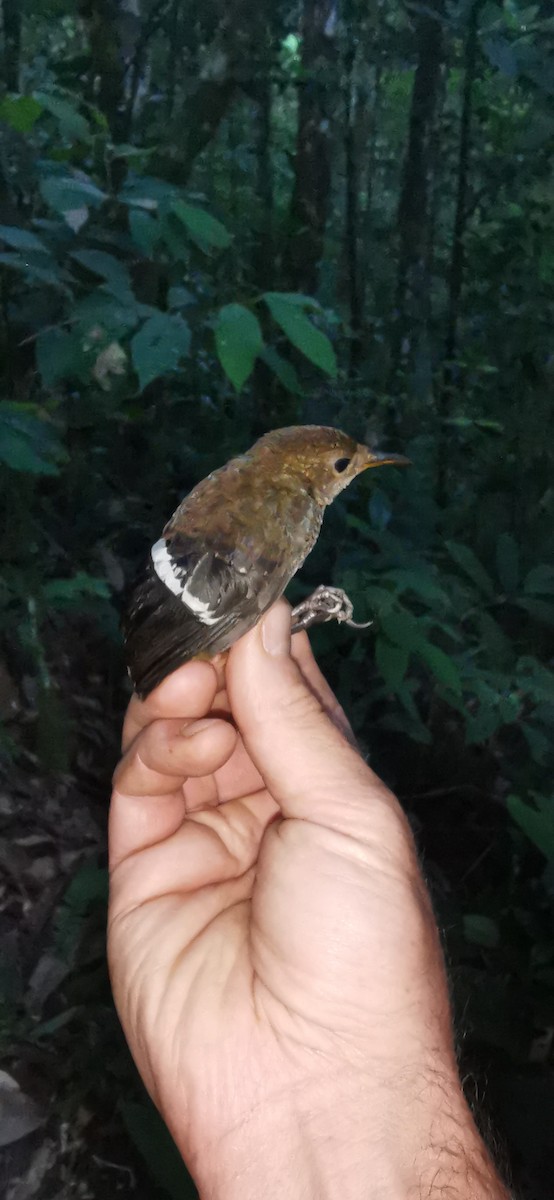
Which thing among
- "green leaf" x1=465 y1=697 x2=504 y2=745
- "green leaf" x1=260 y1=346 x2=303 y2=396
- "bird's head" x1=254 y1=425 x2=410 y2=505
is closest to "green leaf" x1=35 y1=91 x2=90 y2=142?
"green leaf" x1=260 y1=346 x2=303 y2=396

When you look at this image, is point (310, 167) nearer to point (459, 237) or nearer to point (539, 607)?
point (459, 237)

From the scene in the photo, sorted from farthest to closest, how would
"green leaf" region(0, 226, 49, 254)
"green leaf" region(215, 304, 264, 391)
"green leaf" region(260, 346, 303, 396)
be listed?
"green leaf" region(260, 346, 303, 396), "green leaf" region(215, 304, 264, 391), "green leaf" region(0, 226, 49, 254)

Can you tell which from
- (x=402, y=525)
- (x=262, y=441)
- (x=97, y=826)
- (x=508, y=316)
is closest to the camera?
(x=262, y=441)

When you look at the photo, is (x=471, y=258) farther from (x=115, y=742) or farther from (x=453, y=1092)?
(x=453, y=1092)

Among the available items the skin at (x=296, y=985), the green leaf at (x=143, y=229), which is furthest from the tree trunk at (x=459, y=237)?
the skin at (x=296, y=985)

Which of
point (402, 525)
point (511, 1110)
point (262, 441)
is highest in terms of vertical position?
point (262, 441)

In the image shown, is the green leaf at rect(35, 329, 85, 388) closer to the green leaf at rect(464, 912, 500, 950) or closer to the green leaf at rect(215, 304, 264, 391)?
the green leaf at rect(215, 304, 264, 391)

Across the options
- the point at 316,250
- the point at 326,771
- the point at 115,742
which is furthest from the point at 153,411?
the point at 326,771
